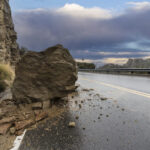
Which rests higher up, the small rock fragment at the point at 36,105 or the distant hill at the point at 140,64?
the distant hill at the point at 140,64

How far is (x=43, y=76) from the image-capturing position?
4.52 m

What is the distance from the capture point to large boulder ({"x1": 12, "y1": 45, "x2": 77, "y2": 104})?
4500 millimetres

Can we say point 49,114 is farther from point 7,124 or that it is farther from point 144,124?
point 144,124

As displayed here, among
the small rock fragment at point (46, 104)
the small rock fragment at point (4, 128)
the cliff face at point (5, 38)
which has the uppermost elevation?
the cliff face at point (5, 38)

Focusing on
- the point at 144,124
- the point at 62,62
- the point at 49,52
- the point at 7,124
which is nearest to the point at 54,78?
the point at 62,62

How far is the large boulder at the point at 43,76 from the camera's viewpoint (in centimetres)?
450

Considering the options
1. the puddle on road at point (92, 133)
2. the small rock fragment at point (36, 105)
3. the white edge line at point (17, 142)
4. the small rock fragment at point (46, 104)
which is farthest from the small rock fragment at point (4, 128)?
the small rock fragment at point (46, 104)

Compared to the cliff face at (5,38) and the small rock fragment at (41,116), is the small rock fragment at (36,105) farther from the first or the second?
the cliff face at (5,38)

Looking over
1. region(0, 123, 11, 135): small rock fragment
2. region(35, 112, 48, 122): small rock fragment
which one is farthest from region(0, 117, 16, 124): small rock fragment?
region(35, 112, 48, 122): small rock fragment

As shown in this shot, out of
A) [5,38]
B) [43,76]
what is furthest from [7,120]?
[5,38]

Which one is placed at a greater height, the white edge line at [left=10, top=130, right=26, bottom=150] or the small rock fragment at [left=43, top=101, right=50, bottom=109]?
the small rock fragment at [left=43, top=101, right=50, bottom=109]

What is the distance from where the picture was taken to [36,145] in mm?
2439

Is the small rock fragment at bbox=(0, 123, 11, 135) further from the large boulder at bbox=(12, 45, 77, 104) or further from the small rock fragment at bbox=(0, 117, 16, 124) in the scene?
the large boulder at bbox=(12, 45, 77, 104)

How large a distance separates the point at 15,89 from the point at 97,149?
351cm
